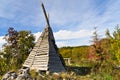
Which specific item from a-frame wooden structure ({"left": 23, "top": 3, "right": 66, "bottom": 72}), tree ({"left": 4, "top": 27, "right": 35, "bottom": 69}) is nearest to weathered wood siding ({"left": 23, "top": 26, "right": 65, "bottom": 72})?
a-frame wooden structure ({"left": 23, "top": 3, "right": 66, "bottom": 72})

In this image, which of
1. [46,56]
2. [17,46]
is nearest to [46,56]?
[46,56]

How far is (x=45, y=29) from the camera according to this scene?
22.5 meters

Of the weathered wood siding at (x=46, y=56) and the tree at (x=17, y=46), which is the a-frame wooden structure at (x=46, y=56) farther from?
the tree at (x=17, y=46)

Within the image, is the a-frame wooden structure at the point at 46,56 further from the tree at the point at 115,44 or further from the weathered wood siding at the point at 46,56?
the tree at the point at 115,44

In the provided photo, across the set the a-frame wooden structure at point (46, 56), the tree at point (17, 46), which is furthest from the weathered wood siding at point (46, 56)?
the tree at point (17, 46)

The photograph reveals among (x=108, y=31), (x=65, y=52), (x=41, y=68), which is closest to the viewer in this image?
(x=41, y=68)

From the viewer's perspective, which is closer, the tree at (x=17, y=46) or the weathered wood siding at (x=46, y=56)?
the weathered wood siding at (x=46, y=56)

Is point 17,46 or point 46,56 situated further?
point 17,46

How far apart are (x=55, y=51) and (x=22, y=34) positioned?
866 centimetres

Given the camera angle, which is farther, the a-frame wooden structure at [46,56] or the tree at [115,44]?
the tree at [115,44]

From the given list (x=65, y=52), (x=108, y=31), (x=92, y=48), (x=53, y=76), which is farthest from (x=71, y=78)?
(x=65, y=52)

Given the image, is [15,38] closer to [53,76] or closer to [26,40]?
[26,40]

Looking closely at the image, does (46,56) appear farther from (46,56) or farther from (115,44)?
(115,44)

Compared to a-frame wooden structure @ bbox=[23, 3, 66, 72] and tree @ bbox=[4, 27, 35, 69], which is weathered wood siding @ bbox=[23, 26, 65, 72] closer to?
a-frame wooden structure @ bbox=[23, 3, 66, 72]
